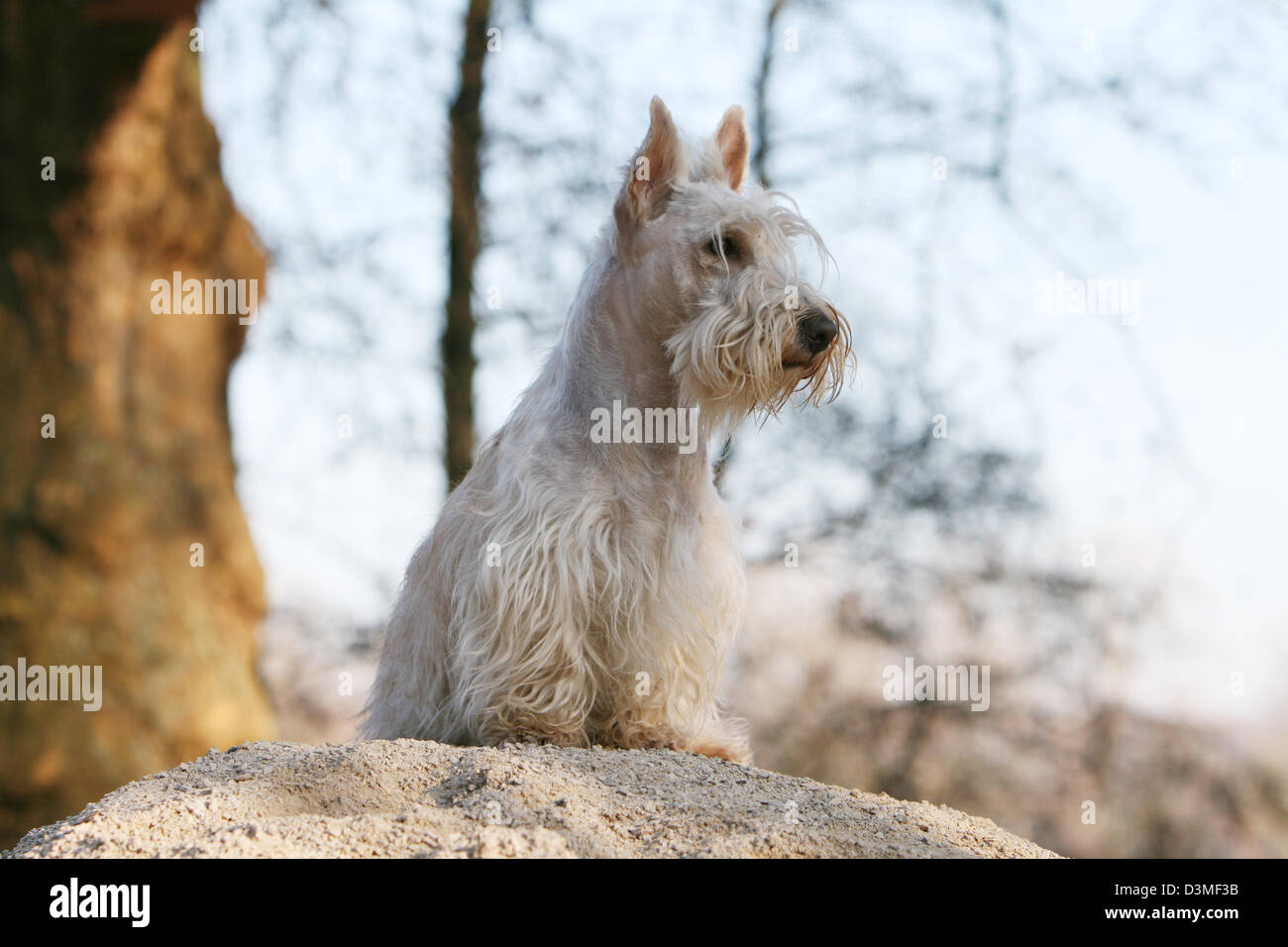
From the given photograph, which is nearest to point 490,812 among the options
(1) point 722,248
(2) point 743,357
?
(2) point 743,357

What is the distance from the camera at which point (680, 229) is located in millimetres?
5707

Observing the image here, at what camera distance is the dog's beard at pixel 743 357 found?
551cm

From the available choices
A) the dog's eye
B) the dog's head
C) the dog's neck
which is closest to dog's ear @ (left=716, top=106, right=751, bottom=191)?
the dog's head

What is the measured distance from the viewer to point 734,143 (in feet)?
20.9

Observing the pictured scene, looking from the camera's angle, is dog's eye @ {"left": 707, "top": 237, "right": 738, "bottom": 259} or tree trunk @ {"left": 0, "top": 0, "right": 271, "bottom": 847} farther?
tree trunk @ {"left": 0, "top": 0, "right": 271, "bottom": 847}

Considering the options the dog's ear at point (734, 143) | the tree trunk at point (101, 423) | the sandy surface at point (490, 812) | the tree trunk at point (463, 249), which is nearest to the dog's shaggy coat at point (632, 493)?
the dog's ear at point (734, 143)

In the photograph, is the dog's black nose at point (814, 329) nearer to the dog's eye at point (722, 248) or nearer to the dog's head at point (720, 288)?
the dog's head at point (720, 288)

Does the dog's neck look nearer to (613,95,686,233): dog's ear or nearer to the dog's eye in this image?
(613,95,686,233): dog's ear

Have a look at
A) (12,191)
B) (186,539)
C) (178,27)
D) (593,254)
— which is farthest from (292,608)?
(593,254)

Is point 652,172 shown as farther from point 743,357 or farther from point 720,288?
point 743,357

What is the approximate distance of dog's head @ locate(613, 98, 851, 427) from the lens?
18.2 ft

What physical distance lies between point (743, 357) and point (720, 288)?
0.40 m

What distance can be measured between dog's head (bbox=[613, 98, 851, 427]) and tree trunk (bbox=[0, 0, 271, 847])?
6.74 m
